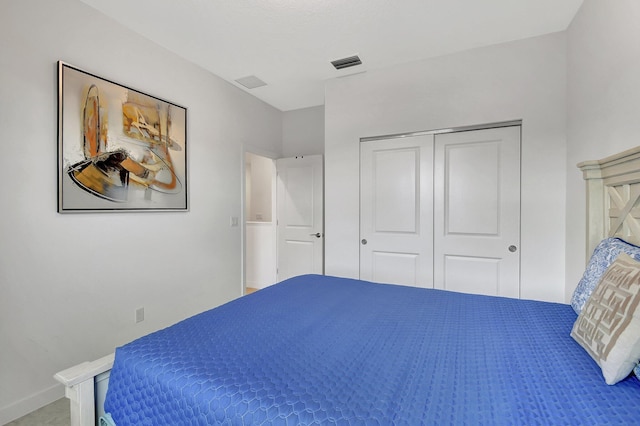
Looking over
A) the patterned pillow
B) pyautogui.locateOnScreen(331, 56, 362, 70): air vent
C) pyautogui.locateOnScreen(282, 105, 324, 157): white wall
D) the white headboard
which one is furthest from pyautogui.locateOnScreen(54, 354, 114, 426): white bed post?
pyautogui.locateOnScreen(282, 105, 324, 157): white wall

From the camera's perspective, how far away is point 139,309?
2.44m

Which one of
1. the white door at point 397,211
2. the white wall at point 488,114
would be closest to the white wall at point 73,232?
the white wall at point 488,114

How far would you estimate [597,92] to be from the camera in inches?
70.7

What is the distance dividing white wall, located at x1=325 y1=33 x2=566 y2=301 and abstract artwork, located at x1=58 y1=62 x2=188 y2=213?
161 cm

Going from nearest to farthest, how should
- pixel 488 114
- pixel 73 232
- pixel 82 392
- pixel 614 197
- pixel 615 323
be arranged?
pixel 615 323 → pixel 82 392 → pixel 614 197 → pixel 73 232 → pixel 488 114

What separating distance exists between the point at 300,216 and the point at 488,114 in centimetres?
240

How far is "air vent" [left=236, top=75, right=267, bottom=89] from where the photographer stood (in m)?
3.21

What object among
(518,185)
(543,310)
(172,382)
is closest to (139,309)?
(172,382)

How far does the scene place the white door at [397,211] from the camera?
2826mm

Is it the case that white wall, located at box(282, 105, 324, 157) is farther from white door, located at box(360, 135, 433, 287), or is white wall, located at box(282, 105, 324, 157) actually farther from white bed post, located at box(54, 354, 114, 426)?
white bed post, located at box(54, 354, 114, 426)

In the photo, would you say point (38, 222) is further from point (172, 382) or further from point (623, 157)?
point (623, 157)

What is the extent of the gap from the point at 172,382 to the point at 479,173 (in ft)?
8.79

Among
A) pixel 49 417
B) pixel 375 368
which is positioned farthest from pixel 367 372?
pixel 49 417

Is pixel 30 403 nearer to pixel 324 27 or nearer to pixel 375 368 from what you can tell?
pixel 375 368
